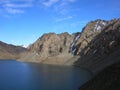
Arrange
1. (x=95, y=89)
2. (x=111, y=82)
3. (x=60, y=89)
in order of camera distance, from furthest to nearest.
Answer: (x=60, y=89), (x=95, y=89), (x=111, y=82)

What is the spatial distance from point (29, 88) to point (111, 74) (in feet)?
149

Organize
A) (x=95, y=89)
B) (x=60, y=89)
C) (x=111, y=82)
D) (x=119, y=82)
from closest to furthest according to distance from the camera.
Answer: (x=119, y=82), (x=111, y=82), (x=95, y=89), (x=60, y=89)

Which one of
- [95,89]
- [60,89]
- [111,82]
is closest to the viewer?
[111,82]

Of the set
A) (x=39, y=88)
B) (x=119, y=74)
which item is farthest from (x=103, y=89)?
(x=39, y=88)

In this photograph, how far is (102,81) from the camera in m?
84.6

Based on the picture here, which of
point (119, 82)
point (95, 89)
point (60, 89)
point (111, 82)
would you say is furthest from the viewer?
point (60, 89)

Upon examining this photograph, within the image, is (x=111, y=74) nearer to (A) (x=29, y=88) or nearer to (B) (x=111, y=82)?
(B) (x=111, y=82)

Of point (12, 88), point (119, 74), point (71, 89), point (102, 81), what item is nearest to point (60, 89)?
point (71, 89)

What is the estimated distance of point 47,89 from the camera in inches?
4469

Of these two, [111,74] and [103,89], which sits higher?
[111,74]

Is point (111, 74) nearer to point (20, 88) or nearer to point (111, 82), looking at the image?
point (111, 82)

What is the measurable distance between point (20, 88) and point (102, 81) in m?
45.8

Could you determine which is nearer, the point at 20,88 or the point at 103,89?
the point at 103,89

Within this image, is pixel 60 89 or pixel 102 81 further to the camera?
pixel 60 89
